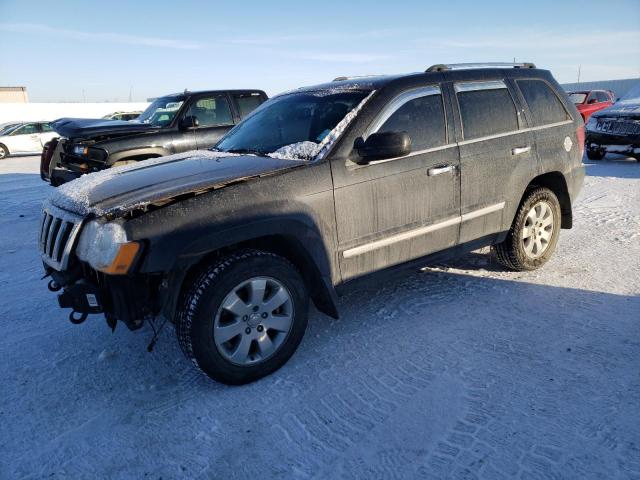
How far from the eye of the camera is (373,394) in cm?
263

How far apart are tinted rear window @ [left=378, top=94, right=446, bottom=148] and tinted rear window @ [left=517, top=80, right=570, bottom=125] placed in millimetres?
1151

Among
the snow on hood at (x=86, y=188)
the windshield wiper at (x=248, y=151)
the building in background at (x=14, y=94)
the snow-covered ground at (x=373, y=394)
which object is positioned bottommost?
the snow-covered ground at (x=373, y=394)

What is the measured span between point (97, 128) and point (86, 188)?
15.4 feet

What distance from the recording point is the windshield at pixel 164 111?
7.90 metres

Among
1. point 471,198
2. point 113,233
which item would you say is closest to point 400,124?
point 471,198

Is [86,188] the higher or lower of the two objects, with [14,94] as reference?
lower

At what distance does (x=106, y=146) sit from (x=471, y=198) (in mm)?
5481

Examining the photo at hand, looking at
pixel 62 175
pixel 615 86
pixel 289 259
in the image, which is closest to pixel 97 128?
pixel 62 175

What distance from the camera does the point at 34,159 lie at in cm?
1727

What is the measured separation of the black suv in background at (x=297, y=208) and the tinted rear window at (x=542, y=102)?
0.09ft

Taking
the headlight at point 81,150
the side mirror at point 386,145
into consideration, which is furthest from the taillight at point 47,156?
the side mirror at point 386,145

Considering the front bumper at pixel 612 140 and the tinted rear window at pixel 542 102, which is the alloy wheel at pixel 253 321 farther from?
the front bumper at pixel 612 140

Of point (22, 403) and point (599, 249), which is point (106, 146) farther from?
point (599, 249)

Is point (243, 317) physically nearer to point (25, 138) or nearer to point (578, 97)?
point (578, 97)
